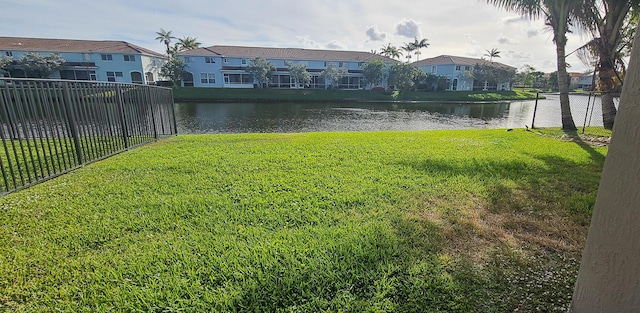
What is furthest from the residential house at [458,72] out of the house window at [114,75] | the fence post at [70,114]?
the fence post at [70,114]

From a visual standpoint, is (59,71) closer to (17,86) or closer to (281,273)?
(17,86)

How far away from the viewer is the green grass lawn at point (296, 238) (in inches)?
91.3

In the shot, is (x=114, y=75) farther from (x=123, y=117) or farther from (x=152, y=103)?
(x=123, y=117)

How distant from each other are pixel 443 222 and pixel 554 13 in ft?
37.4

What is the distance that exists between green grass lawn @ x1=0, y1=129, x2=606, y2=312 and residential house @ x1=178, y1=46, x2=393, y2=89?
42466 millimetres

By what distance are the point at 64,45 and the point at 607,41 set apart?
54.7m

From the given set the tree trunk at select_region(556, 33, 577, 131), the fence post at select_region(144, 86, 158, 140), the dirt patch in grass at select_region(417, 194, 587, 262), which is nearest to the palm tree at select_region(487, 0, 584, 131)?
the tree trunk at select_region(556, 33, 577, 131)

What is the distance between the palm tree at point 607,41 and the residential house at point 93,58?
45.7 meters

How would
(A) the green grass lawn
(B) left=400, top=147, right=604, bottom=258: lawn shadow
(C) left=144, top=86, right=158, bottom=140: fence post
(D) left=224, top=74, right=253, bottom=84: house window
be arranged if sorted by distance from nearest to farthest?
(A) the green grass lawn, (B) left=400, top=147, right=604, bottom=258: lawn shadow, (C) left=144, top=86, right=158, bottom=140: fence post, (D) left=224, top=74, right=253, bottom=84: house window

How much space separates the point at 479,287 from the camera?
243cm

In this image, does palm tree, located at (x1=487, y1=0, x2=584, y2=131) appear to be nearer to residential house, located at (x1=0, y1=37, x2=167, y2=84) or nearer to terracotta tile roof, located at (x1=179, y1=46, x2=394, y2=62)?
terracotta tile roof, located at (x1=179, y1=46, x2=394, y2=62)

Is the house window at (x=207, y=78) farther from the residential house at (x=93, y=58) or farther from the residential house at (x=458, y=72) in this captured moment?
the residential house at (x=458, y=72)

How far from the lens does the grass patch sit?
36.2m

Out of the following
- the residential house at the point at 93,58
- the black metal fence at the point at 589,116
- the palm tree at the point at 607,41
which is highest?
the residential house at the point at 93,58
